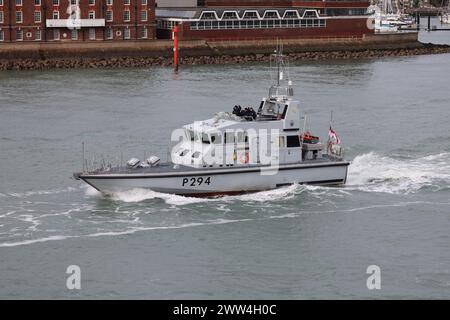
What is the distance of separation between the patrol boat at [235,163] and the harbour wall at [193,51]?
49795 mm

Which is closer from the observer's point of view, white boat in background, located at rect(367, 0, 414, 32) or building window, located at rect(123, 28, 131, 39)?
building window, located at rect(123, 28, 131, 39)

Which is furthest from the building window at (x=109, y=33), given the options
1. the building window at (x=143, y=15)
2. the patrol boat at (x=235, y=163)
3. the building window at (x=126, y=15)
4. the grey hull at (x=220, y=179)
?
the grey hull at (x=220, y=179)

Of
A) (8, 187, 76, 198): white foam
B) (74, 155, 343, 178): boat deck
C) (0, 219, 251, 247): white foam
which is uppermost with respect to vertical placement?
(74, 155, 343, 178): boat deck

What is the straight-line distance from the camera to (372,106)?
194 ft

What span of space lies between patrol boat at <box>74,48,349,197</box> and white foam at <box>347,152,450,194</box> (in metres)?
1.63

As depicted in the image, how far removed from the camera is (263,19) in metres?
98.1

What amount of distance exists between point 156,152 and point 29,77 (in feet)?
116

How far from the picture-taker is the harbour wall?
8531cm

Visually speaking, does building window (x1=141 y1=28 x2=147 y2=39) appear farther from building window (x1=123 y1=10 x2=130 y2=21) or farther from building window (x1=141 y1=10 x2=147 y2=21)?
building window (x1=123 y1=10 x2=130 y2=21)

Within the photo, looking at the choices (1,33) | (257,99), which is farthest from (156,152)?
(1,33)

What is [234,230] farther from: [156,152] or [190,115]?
[190,115]

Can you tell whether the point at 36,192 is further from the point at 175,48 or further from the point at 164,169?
the point at 175,48

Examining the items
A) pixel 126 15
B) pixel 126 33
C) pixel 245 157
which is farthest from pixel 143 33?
pixel 245 157

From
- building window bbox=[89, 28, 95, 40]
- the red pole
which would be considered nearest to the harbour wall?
the red pole
